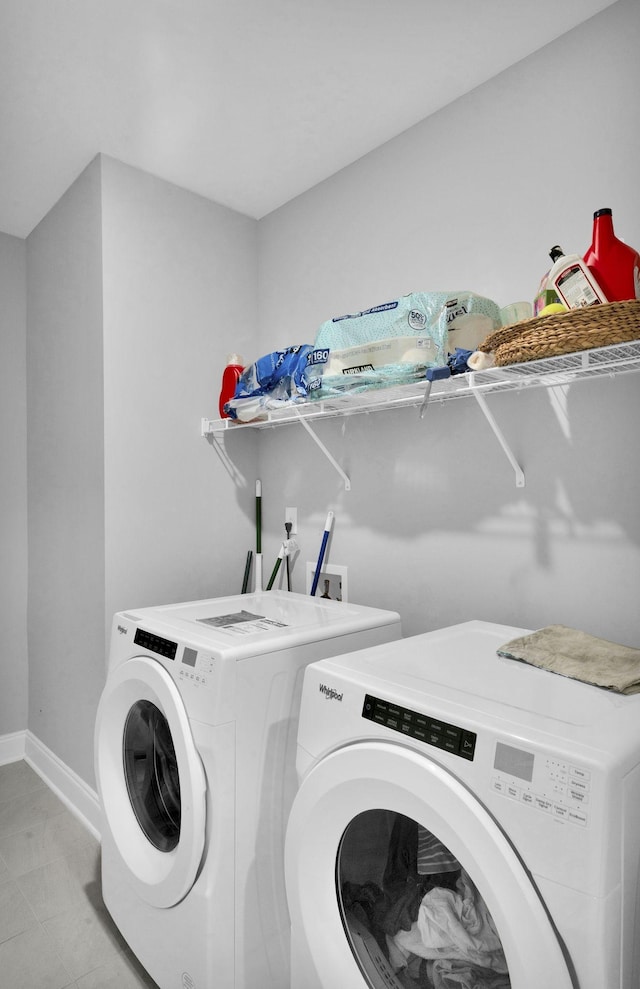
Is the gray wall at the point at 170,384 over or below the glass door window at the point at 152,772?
over

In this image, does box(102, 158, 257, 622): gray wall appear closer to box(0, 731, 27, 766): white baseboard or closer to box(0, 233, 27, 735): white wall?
box(0, 233, 27, 735): white wall

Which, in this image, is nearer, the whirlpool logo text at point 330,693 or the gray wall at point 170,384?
the whirlpool logo text at point 330,693

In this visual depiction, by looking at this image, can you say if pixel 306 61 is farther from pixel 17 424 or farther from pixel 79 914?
pixel 79 914

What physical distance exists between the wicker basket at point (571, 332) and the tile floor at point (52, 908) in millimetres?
1954

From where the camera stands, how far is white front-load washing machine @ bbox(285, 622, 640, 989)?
2.53 feet

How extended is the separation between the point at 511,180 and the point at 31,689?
A: 3034 mm

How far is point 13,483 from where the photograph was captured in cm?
286

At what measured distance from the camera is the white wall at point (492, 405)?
1.50m

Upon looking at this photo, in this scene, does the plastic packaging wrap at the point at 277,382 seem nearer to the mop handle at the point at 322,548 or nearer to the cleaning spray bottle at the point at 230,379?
the cleaning spray bottle at the point at 230,379

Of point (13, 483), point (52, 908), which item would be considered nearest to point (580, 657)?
point (52, 908)

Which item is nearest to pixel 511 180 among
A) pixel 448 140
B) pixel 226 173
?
pixel 448 140

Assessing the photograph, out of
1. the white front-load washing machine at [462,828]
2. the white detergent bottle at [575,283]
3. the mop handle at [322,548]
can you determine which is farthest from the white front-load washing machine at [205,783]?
the white detergent bottle at [575,283]

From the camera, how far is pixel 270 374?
2033 millimetres

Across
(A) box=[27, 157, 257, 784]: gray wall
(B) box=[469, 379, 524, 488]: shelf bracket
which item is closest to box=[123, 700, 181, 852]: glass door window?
(A) box=[27, 157, 257, 784]: gray wall
